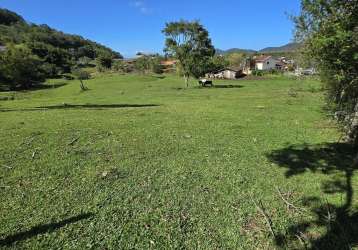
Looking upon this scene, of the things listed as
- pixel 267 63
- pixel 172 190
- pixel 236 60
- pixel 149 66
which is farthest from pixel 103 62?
pixel 172 190

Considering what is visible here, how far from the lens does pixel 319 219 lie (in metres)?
5.02

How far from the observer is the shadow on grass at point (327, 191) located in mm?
4465

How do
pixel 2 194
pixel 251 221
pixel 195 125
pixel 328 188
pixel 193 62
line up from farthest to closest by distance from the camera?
A: pixel 193 62 → pixel 195 125 → pixel 328 188 → pixel 2 194 → pixel 251 221

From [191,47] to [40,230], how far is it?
129 ft

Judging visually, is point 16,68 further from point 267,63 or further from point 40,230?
point 267,63

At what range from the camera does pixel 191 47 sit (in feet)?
136

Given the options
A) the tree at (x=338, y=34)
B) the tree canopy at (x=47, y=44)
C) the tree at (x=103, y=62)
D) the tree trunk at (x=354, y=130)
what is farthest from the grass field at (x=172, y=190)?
the tree at (x=103, y=62)

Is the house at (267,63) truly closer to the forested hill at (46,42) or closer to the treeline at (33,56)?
the treeline at (33,56)

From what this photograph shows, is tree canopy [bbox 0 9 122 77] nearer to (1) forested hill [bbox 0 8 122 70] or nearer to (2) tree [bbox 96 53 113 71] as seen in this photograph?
Result: (1) forested hill [bbox 0 8 122 70]

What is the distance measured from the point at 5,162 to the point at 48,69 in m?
74.9

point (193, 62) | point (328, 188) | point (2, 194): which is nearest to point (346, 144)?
point (328, 188)

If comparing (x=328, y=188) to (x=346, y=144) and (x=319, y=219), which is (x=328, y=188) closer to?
(x=319, y=219)

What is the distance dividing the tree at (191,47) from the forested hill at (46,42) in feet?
89.0

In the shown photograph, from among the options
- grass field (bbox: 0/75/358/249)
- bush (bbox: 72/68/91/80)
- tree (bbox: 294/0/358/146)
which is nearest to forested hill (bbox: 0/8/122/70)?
bush (bbox: 72/68/91/80)
